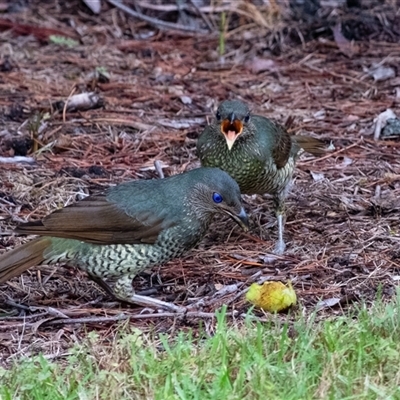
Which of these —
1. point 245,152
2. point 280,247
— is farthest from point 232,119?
point 280,247

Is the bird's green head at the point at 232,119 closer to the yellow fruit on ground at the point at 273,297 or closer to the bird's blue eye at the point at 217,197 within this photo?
the bird's blue eye at the point at 217,197

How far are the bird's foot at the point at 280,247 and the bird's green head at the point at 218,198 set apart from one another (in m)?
0.69

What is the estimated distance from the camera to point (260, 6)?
39.3 ft

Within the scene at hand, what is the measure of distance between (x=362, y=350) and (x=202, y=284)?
1703 millimetres

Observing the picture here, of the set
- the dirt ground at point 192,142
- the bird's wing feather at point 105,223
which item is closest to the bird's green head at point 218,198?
the bird's wing feather at point 105,223

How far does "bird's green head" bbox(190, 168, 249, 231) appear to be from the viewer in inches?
229

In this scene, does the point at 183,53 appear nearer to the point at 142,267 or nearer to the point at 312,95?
the point at 312,95

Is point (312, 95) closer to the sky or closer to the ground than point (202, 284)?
closer to the ground

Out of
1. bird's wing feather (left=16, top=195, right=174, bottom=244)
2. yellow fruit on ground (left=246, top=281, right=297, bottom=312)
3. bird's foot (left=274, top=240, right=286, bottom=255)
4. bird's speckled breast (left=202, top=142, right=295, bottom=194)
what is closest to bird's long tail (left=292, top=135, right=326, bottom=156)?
bird's speckled breast (left=202, top=142, right=295, bottom=194)

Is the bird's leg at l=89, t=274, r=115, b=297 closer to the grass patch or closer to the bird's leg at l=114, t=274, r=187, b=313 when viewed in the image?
the bird's leg at l=114, t=274, r=187, b=313

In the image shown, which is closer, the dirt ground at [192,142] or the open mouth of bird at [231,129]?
the dirt ground at [192,142]

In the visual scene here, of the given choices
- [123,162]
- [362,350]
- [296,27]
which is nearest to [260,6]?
[296,27]

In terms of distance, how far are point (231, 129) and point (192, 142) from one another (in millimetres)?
1778

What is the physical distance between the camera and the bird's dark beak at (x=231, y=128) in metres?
6.59
